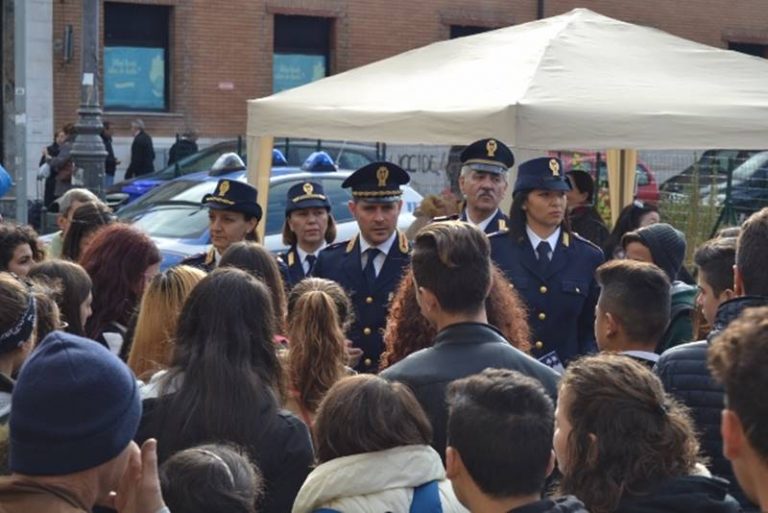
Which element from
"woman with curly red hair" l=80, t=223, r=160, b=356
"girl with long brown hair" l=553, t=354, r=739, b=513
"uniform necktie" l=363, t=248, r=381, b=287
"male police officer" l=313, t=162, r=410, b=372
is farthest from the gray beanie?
"girl with long brown hair" l=553, t=354, r=739, b=513

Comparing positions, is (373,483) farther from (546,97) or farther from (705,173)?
(705,173)

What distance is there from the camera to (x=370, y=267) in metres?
7.23

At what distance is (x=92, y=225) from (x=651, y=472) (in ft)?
15.9

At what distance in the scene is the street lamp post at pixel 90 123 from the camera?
1502cm

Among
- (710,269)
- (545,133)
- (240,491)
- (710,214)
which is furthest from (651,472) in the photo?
(710,214)

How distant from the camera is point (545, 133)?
916 cm

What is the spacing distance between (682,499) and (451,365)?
3.67ft

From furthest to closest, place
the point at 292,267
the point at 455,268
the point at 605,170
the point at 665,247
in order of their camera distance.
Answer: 1. the point at 605,170
2. the point at 292,267
3. the point at 665,247
4. the point at 455,268

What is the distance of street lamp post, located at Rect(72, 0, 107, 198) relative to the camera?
15016 mm

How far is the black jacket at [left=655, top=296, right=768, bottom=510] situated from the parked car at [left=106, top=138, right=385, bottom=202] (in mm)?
16078

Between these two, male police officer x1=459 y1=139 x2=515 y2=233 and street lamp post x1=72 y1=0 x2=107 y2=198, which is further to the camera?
street lamp post x1=72 y1=0 x2=107 y2=198

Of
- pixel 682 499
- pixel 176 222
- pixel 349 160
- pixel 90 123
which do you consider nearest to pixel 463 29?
pixel 349 160

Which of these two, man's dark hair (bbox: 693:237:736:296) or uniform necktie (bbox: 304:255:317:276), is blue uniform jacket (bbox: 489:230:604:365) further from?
man's dark hair (bbox: 693:237:736:296)

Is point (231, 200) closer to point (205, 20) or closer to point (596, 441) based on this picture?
point (596, 441)
